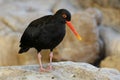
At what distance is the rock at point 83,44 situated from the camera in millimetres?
9820

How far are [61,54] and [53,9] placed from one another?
189cm

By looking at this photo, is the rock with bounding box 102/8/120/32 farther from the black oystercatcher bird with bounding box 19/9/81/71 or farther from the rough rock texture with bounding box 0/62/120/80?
the black oystercatcher bird with bounding box 19/9/81/71

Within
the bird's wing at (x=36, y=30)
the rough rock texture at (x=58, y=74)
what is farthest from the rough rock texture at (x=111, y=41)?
the bird's wing at (x=36, y=30)

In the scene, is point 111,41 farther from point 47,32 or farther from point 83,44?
point 47,32

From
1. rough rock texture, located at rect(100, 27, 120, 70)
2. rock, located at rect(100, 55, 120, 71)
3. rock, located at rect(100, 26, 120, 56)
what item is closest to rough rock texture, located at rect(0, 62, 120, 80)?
rock, located at rect(100, 55, 120, 71)

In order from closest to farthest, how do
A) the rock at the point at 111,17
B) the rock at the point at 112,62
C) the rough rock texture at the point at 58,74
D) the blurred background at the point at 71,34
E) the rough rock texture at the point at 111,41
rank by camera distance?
the rough rock texture at the point at 58,74 → the rock at the point at 112,62 → the blurred background at the point at 71,34 → the rough rock texture at the point at 111,41 → the rock at the point at 111,17

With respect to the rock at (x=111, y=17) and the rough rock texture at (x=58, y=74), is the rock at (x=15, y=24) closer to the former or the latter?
the rock at (x=111, y=17)

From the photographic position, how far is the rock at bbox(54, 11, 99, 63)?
387 inches

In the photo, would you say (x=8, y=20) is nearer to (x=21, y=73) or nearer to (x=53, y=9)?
(x=53, y=9)

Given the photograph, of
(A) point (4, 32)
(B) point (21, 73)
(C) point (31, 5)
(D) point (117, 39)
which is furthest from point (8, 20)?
(B) point (21, 73)

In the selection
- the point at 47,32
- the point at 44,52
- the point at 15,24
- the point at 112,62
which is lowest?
the point at 112,62

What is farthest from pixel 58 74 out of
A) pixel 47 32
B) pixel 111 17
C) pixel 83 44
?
pixel 111 17

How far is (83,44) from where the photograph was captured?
9.95m

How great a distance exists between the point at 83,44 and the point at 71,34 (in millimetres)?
367
